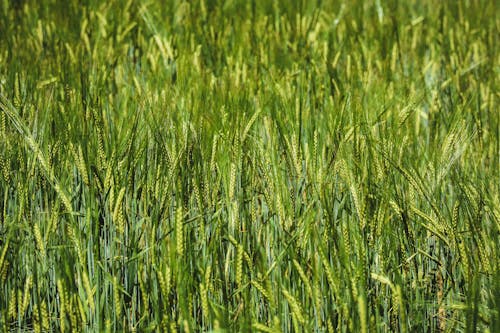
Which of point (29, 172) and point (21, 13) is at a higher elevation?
point (21, 13)

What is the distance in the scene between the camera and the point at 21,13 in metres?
2.54

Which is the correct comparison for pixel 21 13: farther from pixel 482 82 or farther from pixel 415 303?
pixel 415 303

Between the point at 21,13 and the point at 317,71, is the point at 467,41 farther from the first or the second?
the point at 21,13

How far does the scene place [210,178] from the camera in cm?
120

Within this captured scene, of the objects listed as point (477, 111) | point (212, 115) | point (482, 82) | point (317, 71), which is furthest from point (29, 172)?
point (482, 82)

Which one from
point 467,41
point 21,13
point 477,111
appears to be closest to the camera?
point 477,111

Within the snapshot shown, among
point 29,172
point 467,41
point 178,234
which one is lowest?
point 178,234

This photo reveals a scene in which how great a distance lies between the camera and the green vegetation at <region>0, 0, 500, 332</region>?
39.3 inches

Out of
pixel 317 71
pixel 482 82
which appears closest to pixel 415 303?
pixel 317 71

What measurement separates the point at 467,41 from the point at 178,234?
1.55m

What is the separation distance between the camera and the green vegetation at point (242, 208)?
1.00 metres

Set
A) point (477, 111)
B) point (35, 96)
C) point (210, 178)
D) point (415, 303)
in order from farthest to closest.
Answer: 1. point (477, 111)
2. point (35, 96)
3. point (210, 178)
4. point (415, 303)

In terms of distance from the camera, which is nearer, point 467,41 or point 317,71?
point 317,71

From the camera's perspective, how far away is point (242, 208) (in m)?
1.22
